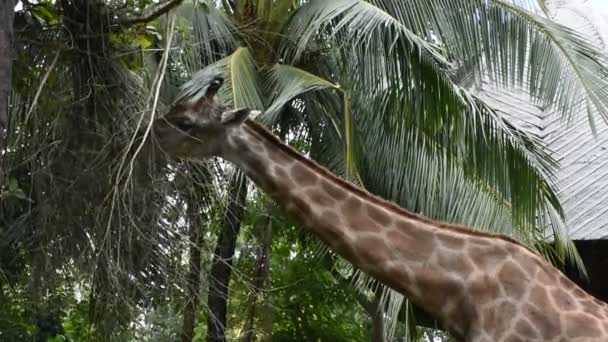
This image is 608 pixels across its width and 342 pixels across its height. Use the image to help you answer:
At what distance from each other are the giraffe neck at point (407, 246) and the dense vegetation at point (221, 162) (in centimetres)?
48

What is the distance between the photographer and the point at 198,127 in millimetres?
5734

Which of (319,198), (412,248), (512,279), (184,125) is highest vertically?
(184,125)

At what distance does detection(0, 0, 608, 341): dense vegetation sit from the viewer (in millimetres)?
5547

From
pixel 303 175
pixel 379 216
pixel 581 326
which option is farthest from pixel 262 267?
pixel 581 326

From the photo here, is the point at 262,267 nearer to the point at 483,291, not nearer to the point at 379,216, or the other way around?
the point at 379,216

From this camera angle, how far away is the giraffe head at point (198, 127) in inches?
222

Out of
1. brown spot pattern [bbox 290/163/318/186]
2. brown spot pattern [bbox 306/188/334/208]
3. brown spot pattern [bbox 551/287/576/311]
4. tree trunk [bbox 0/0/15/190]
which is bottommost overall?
brown spot pattern [bbox 551/287/576/311]

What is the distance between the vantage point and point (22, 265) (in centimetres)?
704

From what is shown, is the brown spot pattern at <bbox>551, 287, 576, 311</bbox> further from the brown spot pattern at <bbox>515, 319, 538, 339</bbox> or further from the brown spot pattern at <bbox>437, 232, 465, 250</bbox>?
the brown spot pattern at <bbox>437, 232, 465, 250</bbox>

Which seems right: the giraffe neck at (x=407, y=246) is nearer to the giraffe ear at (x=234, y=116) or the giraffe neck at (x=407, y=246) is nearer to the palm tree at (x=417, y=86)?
the giraffe ear at (x=234, y=116)

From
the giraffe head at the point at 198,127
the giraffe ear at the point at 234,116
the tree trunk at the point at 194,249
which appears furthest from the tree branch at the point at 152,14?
the tree trunk at the point at 194,249

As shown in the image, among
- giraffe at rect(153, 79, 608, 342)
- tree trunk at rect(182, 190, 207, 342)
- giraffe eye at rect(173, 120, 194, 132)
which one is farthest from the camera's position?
tree trunk at rect(182, 190, 207, 342)

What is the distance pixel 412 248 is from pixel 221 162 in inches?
67.7

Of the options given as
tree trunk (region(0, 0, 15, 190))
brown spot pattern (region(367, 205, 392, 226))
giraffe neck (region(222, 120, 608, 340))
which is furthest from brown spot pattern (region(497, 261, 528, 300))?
tree trunk (region(0, 0, 15, 190))
